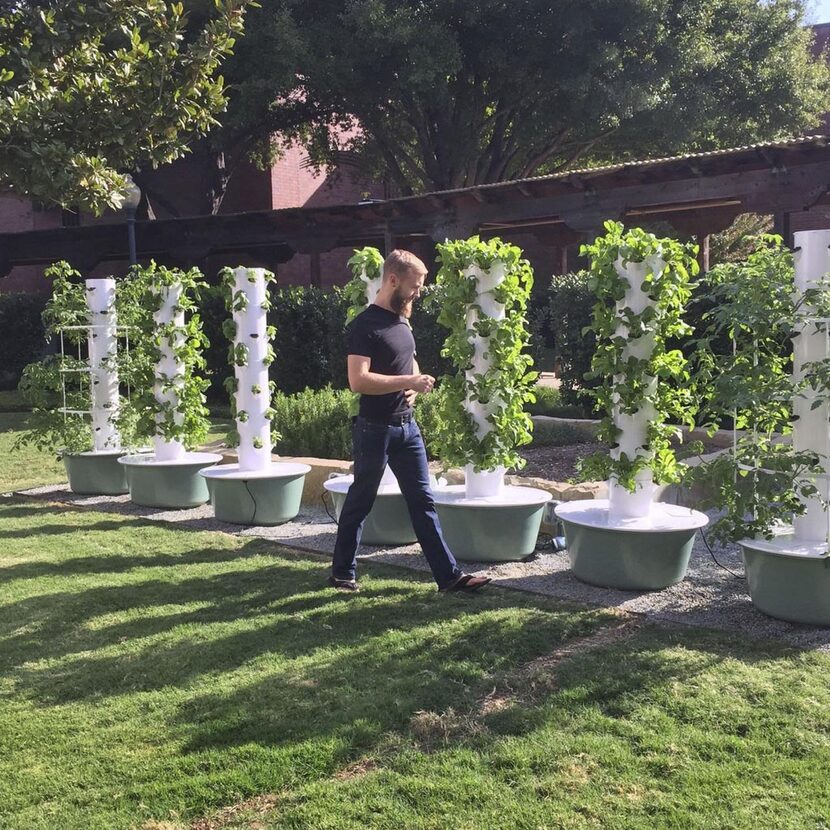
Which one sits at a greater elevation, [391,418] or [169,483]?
[391,418]

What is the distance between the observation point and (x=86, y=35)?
5270 mm

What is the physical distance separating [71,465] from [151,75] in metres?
4.44

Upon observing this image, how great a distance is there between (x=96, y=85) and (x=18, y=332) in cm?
1541

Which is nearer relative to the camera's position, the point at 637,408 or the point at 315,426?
the point at 637,408

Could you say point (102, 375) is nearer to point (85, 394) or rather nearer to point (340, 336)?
point (85, 394)

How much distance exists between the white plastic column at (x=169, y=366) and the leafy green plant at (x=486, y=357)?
3031 millimetres

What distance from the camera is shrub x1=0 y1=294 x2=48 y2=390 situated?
1895 centimetres

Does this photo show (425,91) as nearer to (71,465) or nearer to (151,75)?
(71,465)

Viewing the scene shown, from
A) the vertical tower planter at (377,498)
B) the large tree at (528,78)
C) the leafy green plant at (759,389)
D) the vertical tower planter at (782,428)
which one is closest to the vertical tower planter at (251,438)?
the vertical tower planter at (377,498)

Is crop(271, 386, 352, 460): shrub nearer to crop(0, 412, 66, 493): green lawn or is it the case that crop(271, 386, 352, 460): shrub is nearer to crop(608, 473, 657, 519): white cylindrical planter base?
crop(0, 412, 66, 493): green lawn

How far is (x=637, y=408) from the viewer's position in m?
5.07

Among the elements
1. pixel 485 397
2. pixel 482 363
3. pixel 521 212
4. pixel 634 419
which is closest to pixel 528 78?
pixel 521 212

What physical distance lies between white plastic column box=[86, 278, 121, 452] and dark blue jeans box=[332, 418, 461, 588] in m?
4.17

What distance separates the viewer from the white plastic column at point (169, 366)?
7887 millimetres
